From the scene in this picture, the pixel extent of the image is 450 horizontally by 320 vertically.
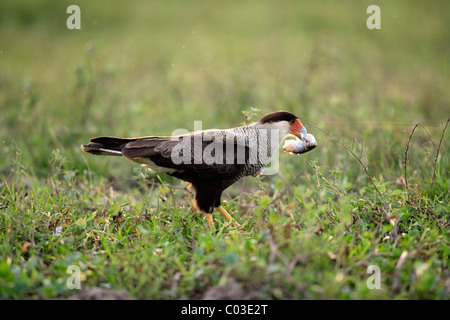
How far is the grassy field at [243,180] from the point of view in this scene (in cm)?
301

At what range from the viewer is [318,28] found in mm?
11922

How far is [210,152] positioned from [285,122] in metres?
0.71

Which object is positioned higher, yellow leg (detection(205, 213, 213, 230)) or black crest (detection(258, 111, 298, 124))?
black crest (detection(258, 111, 298, 124))

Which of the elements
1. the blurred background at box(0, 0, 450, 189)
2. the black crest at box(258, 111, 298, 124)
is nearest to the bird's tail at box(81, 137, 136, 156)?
the blurred background at box(0, 0, 450, 189)

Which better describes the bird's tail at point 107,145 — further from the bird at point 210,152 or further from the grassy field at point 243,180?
the grassy field at point 243,180

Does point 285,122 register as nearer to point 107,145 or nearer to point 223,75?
point 107,145

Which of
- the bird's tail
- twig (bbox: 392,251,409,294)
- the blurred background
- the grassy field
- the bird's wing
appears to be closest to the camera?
twig (bbox: 392,251,409,294)

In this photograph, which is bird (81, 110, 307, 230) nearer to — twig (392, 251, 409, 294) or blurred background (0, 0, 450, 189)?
blurred background (0, 0, 450, 189)

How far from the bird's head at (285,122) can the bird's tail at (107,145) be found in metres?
1.19

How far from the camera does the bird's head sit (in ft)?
12.8

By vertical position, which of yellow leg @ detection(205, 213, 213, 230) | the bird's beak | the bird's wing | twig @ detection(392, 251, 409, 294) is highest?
the bird's beak

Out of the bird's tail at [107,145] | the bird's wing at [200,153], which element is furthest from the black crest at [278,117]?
the bird's tail at [107,145]

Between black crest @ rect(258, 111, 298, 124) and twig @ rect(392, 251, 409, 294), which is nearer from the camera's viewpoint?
twig @ rect(392, 251, 409, 294)
